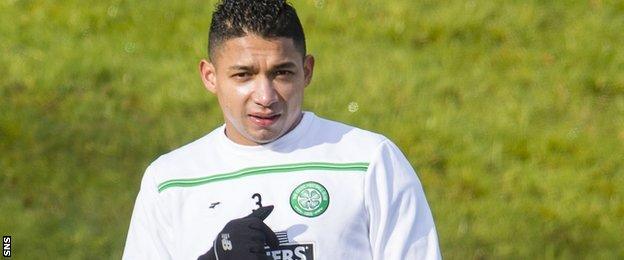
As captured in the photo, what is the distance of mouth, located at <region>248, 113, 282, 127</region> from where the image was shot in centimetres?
562

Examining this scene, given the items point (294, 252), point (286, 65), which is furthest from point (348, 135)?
point (294, 252)

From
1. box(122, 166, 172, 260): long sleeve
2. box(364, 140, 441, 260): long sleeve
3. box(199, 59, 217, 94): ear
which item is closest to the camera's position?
box(364, 140, 441, 260): long sleeve

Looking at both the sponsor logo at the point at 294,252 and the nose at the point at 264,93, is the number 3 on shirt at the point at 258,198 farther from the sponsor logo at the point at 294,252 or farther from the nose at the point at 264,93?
the nose at the point at 264,93

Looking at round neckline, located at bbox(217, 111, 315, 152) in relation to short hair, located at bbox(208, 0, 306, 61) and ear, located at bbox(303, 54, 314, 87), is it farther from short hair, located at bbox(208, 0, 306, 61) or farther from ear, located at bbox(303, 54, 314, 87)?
short hair, located at bbox(208, 0, 306, 61)

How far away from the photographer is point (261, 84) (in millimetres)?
5570

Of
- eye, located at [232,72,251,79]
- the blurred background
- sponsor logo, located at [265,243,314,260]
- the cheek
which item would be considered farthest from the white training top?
the blurred background

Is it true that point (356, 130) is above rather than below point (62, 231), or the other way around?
below

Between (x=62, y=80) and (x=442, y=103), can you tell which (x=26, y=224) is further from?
(x=442, y=103)

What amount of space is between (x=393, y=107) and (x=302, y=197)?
20.1ft

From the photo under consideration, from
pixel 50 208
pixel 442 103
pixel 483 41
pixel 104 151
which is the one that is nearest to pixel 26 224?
pixel 50 208

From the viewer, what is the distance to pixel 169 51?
12.4m

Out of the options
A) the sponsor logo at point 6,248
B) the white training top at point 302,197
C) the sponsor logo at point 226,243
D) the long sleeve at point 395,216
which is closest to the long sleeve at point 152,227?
the white training top at point 302,197

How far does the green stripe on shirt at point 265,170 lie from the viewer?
221 inches

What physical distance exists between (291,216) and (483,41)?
715 cm
